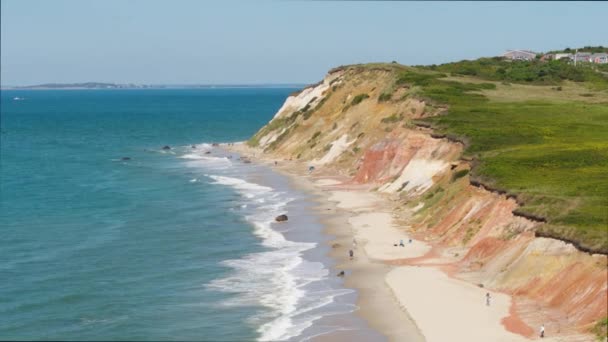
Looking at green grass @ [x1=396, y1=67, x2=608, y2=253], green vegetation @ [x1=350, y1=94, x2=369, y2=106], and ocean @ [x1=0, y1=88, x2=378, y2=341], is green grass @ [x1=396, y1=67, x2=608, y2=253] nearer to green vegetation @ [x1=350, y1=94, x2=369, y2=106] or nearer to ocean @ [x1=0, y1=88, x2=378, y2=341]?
green vegetation @ [x1=350, y1=94, x2=369, y2=106]

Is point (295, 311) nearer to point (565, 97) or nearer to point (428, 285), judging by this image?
point (428, 285)

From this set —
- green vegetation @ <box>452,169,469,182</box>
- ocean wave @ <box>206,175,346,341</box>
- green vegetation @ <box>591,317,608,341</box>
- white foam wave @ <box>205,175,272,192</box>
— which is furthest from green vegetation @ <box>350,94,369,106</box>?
green vegetation @ <box>591,317,608,341</box>

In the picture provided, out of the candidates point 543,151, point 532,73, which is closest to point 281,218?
point 543,151

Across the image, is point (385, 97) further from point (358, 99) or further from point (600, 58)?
point (600, 58)

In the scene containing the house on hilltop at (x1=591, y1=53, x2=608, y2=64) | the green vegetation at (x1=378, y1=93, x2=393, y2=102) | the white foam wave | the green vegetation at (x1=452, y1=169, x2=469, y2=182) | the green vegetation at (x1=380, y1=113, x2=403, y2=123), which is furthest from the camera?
the house on hilltop at (x1=591, y1=53, x2=608, y2=64)

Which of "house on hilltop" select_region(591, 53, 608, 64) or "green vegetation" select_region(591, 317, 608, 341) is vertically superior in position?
"house on hilltop" select_region(591, 53, 608, 64)

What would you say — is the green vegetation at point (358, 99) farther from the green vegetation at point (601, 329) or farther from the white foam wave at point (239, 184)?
the green vegetation at point (601, 329)

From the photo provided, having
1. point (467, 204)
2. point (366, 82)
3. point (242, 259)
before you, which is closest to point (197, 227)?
point (242, 259)
